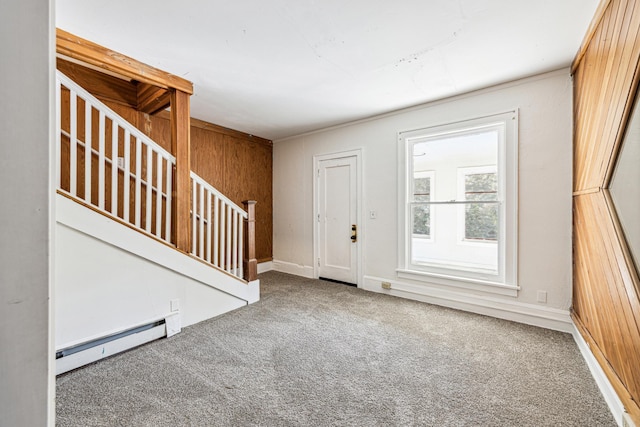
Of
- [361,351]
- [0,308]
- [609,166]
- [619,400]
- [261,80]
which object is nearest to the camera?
[0,308]

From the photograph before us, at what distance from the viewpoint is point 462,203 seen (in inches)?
133

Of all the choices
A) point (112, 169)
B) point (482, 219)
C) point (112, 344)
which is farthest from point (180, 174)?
point (482, 219)

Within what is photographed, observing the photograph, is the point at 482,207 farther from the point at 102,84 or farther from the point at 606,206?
the point at 102,84

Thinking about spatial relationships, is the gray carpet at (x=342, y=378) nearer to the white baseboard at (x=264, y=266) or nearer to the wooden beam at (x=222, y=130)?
the white baseboard at (x=264, y=266)

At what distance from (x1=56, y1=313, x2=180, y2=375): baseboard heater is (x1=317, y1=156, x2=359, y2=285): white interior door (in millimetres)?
2459

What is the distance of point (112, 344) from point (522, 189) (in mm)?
4035

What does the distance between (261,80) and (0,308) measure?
9.70ft

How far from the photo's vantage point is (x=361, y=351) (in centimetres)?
241

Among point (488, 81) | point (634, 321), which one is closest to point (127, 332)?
point (634, 321)

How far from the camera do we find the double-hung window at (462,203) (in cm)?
304

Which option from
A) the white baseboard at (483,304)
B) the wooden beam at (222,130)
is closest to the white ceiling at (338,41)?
the wooden beam at (222,130)

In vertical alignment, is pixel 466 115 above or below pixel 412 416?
above

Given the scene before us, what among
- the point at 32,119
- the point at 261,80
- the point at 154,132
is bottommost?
the point at 32,119

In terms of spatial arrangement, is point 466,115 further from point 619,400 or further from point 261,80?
point 619,400
